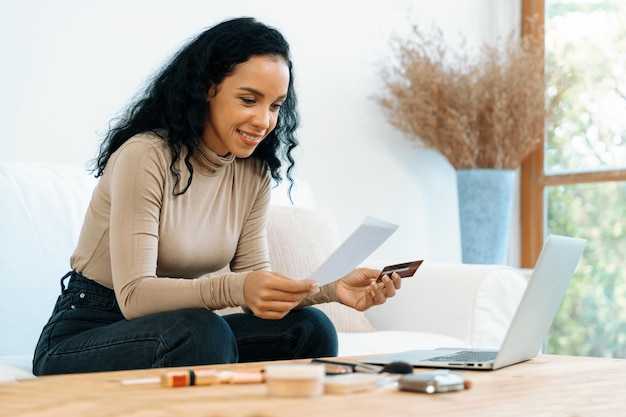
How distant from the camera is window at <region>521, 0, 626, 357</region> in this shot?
3.48 m

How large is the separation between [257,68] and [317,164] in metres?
1.42

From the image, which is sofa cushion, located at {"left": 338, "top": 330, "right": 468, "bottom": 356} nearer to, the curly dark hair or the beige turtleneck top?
the beige turtleneck top

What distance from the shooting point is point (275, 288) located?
149cm

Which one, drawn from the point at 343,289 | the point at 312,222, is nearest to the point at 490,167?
the point at 312,222

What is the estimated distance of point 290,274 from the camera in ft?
7.70

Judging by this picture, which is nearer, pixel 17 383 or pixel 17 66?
pixel 17 383

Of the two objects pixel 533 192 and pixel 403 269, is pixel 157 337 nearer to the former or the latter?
pixel 403 269

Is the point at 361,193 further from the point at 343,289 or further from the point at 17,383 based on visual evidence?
the point at 17,383

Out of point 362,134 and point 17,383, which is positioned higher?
point 362,134

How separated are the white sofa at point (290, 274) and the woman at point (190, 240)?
19 cm

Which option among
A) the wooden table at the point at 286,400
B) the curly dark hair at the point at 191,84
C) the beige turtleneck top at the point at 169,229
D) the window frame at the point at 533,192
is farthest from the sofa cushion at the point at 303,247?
the window frame at the point at 533,192

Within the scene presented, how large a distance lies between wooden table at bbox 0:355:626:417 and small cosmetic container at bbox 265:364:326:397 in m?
0.01

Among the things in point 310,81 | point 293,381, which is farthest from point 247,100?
point 310,81

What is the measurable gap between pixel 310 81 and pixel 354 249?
72.3 inches
